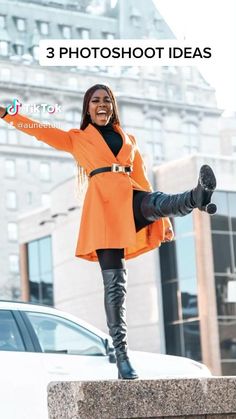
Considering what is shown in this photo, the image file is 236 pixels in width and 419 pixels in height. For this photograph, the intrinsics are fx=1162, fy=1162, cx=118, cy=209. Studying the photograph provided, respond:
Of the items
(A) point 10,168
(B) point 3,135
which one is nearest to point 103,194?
(A) point 10,168

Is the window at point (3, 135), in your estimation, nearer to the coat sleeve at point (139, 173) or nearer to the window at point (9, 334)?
the window at point (9, 334)

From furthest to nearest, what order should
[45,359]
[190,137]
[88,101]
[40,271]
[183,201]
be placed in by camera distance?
[190,137], [40,271], [45,359], [88,101], [183,201]

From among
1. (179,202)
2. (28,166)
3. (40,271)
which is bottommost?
(179,202)

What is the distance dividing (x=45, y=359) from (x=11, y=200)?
90274 millimetres

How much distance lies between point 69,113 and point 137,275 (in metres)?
61.6

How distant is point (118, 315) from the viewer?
6656mm

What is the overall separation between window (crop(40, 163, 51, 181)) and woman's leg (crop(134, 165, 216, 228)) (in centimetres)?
9502

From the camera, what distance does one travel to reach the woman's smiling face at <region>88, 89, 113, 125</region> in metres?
7.00

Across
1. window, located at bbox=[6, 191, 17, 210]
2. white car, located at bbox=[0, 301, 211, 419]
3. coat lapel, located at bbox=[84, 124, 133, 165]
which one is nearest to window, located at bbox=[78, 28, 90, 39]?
window, located at bbox=[6, 191, 17, 210]

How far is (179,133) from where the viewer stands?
360 ft

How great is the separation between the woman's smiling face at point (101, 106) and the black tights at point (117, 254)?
523mm

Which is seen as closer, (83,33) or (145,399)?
(145,399)

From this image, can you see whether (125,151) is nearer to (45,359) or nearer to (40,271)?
(45,359)

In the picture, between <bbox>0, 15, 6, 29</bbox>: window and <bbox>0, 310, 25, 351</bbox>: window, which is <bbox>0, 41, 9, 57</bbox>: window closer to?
<bbox>0, 15, 6, 29</bbox>: window
